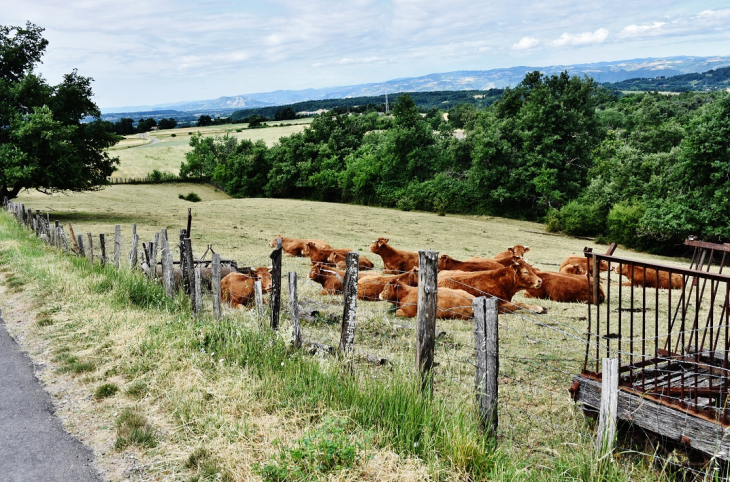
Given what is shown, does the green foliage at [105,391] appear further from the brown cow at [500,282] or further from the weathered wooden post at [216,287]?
the brown cow at [500,282]

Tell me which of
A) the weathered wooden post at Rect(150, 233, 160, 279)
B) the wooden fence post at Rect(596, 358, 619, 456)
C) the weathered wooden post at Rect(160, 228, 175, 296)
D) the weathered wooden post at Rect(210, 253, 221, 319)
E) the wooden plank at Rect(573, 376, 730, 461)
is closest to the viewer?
the wooden fence post at Rect(596, 358, 619, 456)

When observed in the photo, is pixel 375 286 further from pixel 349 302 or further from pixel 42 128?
pixel 42 128

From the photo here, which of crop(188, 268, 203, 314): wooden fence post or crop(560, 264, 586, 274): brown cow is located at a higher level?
crop(188, 268, 203, 314): wooden fence post

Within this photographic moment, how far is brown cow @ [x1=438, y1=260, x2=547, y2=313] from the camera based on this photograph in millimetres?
12188

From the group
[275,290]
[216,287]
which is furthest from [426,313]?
[216,287]

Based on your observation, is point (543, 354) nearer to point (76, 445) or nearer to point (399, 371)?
point (399, 371)

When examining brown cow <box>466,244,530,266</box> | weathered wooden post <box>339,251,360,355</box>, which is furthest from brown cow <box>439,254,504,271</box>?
weathered wooden post <box>339,251,360,355</box>

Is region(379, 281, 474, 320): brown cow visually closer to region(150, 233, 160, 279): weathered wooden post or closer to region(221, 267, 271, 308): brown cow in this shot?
region(221, 267, 271, 308): brown cow

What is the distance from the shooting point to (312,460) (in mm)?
4625

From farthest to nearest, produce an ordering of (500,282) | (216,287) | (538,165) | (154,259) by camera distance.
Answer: (538,165) → (500,282) → (154,259) → (216,287)

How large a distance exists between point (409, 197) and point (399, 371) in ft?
188

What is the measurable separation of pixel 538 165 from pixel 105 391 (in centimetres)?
5146

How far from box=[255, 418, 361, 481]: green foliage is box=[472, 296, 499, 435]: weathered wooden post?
1.21 m

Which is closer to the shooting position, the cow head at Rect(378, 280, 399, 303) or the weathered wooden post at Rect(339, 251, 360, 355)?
the weathered wooden post at Rect(339, 251, 360, 355)
